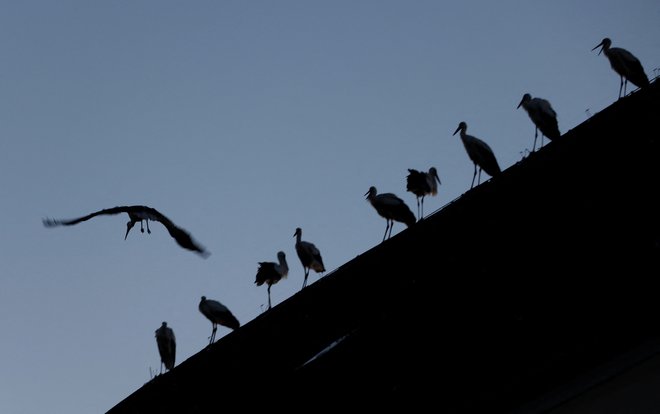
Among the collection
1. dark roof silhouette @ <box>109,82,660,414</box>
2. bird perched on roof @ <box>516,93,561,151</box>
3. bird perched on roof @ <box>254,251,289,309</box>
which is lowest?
dark roof silhouette @ <box>109,82,660,414</box>

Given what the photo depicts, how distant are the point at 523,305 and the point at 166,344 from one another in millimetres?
11694

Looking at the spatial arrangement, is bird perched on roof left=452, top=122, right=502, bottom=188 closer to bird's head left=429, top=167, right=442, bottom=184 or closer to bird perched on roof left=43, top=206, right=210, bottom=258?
bird's head left=429, top=167, right=442, bottom=184

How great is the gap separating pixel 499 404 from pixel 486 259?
75 centimetres

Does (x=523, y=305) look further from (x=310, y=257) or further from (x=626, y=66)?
(x=310, y=257)

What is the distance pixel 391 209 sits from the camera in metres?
13.5

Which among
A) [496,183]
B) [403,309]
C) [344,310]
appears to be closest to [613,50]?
[496,183]

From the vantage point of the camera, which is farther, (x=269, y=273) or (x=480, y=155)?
(x=269, y=273)

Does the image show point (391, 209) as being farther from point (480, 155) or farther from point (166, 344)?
point (166, 344)

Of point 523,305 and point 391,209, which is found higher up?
point 391,209

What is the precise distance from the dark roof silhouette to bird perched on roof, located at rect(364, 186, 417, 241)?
23.6ft

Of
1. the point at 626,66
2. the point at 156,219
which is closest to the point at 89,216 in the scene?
the point at 156,219

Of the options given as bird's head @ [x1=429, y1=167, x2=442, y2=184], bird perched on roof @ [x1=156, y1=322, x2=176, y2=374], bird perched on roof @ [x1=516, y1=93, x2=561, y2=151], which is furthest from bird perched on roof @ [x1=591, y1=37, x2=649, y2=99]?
bird perched on roof @ [x1=156, y1=322, x2=176, y2=374]

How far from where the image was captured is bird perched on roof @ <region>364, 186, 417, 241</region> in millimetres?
13391

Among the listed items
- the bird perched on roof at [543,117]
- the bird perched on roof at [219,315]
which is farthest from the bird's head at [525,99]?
the bird perched on roof at [219,315]
